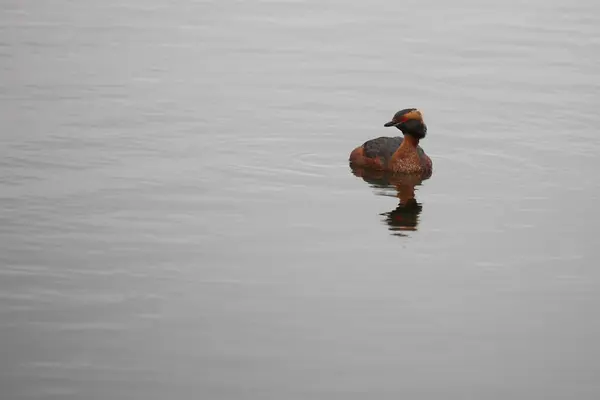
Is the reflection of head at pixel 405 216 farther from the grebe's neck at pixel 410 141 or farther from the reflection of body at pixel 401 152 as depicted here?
the grebe's neck at pixel 410 141

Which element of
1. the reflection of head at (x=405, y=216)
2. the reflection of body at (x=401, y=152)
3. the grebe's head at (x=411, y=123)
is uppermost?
the grebe's head at (x=411, y=123)

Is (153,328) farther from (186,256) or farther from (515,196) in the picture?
(515,196)

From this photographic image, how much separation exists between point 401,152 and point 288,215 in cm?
377

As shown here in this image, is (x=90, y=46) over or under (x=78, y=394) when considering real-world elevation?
over

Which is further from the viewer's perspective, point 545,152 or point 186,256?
point 545,152

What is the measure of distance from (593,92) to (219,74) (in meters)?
8.30

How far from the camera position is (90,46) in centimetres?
3070

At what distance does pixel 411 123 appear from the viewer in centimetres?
2275

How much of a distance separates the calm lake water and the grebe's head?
77 centimetres

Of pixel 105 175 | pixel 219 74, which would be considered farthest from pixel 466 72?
pixel 105 175

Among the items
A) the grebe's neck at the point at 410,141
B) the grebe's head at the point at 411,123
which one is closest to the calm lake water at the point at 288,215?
the grebe's neck at the point at 410,141

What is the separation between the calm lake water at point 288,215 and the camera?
1469cm

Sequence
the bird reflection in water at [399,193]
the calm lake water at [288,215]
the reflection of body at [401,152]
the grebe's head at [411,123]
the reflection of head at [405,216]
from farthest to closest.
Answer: the grebe's head at [411,123], the reflection of body at [401,152], the bird reflection in water at [399,193], the reflection of head at [405,216], the calm lake water at [288,215]

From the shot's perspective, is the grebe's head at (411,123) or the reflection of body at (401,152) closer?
the reflection of body at (401,152)
